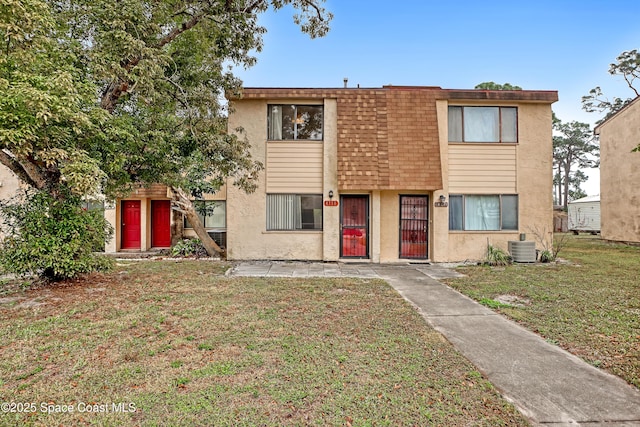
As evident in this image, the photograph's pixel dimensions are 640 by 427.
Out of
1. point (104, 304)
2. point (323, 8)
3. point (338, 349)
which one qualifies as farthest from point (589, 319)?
point (323, 8)

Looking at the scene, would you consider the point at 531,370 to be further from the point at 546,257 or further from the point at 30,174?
the point at 30,174

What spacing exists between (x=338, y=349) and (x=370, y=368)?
1.95ft

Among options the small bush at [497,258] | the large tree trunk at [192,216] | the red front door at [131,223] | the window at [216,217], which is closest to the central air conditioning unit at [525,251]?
the small bush at [497,258]

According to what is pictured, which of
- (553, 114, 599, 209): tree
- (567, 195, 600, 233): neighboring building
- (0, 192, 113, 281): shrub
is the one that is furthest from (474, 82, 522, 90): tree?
(0, 192, 113, 281): shrub

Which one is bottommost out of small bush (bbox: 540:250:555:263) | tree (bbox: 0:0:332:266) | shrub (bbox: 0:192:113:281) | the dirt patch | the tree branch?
the dirt patch

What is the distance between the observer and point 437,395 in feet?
9.89

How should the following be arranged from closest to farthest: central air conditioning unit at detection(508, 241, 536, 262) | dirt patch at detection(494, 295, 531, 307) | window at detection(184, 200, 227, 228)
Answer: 1. dirt patch at detection(494, 295, 531, 307)
2. central air conditioning unit at detection(508, 241, 536, 262)
3. window at detection(184, 200, 227, 228)

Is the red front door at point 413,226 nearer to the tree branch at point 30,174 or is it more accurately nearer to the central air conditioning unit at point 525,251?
the central air conditioning unit at point 525,251

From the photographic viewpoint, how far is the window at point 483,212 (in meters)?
11.0

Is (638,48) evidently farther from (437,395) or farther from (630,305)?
(437,395)

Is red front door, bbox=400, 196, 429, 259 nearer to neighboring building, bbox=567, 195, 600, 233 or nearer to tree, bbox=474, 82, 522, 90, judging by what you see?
neighboring building, bbox=567, 195, 600, 233

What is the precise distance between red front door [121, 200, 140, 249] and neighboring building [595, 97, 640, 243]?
2266cm

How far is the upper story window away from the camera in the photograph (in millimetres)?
11055

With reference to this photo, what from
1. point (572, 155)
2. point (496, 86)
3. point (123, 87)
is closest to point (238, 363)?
point (123, 87)
